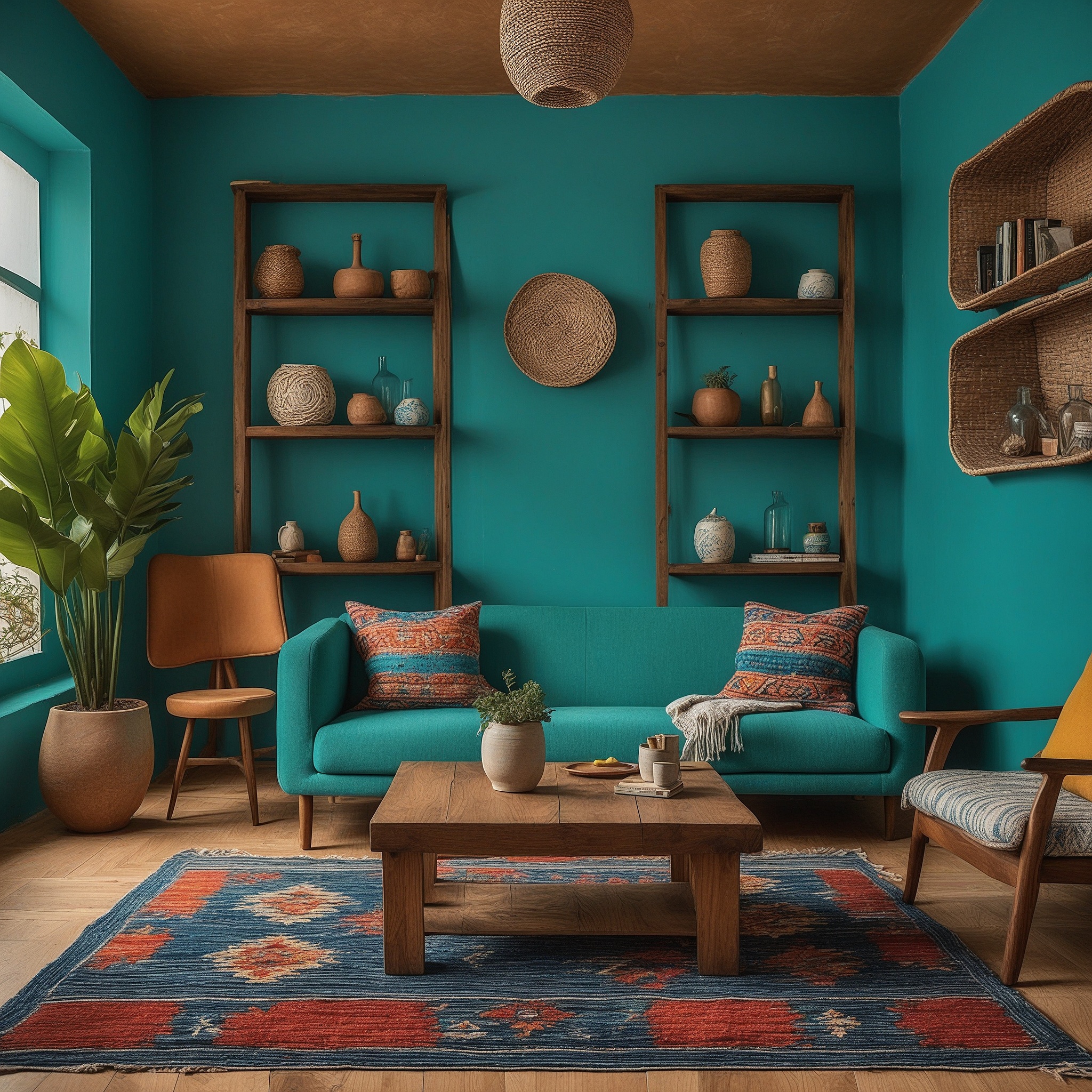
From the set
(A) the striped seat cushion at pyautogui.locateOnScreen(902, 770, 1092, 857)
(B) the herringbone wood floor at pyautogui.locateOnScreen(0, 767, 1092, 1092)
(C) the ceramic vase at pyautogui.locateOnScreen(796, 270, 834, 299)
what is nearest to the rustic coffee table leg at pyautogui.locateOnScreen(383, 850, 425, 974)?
(B) the herringbone wood floor at pyautogui.locateOnScreen(0, 767, 1092, 1092)

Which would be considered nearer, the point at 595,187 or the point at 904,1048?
the point at 904,1048

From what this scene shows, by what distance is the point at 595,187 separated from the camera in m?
4.57

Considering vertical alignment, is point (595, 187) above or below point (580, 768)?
above

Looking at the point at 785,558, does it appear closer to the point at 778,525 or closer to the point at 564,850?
the point at 778,525

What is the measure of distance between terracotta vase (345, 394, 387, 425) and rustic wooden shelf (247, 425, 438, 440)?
0.02 metres

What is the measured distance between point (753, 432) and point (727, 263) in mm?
736

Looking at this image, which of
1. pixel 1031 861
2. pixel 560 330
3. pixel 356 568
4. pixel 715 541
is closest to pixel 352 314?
pixel 560 330

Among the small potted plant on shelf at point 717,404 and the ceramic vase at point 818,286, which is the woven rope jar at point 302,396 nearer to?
the small potted plant on shelf at point 717,404

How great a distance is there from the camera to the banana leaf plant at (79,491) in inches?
129

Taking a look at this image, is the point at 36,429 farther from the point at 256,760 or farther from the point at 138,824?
the point at 256,760

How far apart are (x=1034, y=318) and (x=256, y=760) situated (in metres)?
3.59

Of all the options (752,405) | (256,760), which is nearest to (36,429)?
(256,760)

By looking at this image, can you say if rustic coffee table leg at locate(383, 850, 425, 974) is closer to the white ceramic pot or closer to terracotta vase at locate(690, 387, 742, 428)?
the white ceramic pot

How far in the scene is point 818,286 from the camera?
4.40 metres
